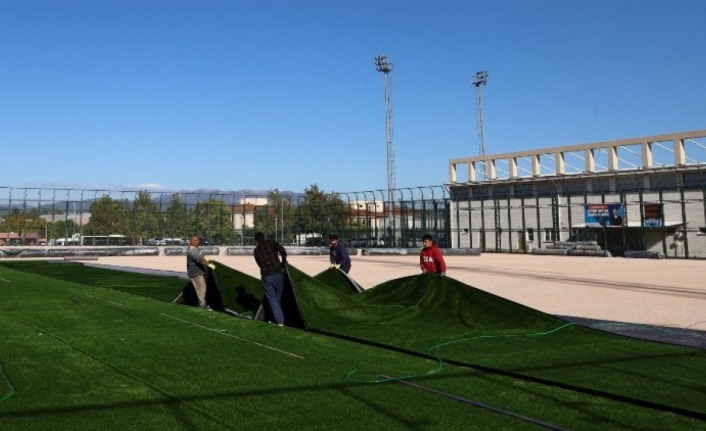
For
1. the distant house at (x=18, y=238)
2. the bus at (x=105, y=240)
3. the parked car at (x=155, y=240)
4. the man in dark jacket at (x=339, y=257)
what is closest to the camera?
the man in dark jacket at (x=339, y=257)

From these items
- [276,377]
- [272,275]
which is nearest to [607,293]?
[272,275]

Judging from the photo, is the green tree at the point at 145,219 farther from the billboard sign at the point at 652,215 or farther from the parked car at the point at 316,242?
the billboard sign at the point at 652,215

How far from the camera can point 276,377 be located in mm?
6598

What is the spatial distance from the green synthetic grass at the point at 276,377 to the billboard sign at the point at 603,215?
32817 millimetres

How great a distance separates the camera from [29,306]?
12859mm

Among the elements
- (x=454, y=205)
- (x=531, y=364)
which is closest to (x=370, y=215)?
(x=454, y=205)

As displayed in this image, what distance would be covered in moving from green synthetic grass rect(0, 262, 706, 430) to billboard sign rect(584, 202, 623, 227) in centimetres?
3282

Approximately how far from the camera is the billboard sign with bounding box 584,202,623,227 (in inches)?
1578

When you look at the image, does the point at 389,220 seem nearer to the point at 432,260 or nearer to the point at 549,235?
the point at 549,235

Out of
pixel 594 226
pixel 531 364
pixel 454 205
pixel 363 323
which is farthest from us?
pixel 454 205

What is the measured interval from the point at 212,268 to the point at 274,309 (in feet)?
8.55

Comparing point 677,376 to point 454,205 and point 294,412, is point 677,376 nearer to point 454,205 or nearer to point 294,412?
point 294,412

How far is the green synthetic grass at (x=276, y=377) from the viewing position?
5.11 meters

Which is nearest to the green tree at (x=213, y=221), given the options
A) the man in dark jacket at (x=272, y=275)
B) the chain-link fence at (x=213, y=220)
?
the chain-link fence at (x=213, y=220)
